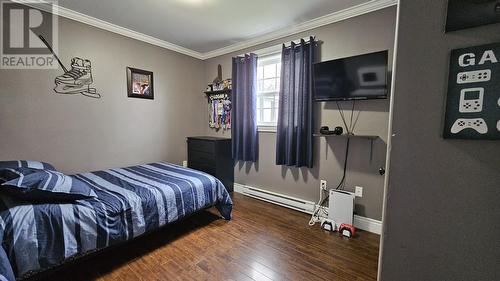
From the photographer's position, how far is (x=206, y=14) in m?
2.50

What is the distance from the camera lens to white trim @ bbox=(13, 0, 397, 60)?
2238mm

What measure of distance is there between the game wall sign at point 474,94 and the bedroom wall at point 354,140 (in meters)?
1.68

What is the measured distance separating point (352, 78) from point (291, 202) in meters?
1.76

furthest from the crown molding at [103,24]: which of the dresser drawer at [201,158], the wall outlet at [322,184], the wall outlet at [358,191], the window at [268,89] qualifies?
the wall outlet at [358,191]

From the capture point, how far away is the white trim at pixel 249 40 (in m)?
2.24

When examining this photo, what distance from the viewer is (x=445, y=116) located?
2.30 ft

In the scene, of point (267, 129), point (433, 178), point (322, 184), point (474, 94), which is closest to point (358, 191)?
point (322, 184)

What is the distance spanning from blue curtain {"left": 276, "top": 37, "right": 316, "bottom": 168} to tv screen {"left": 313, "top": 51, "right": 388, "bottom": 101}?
0.18m

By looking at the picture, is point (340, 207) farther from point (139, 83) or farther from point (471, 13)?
point (139, 83)

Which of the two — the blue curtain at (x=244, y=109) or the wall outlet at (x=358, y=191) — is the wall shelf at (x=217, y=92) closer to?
the blue curtain at (x=244, y=109)

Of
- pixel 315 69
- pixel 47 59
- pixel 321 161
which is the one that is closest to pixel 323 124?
pixel 321 161

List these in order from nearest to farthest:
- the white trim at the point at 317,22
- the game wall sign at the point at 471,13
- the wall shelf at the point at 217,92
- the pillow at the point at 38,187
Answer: the game wall sign at the point at 471,13 < the pillow at the point at 38,187 < the white trim at the point at 317,22 < the wall shelf at the point at 217,92

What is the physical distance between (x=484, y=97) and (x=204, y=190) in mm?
2243

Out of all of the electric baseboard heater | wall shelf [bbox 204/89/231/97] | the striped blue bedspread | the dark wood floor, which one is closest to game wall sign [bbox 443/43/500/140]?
the dark wood floor
